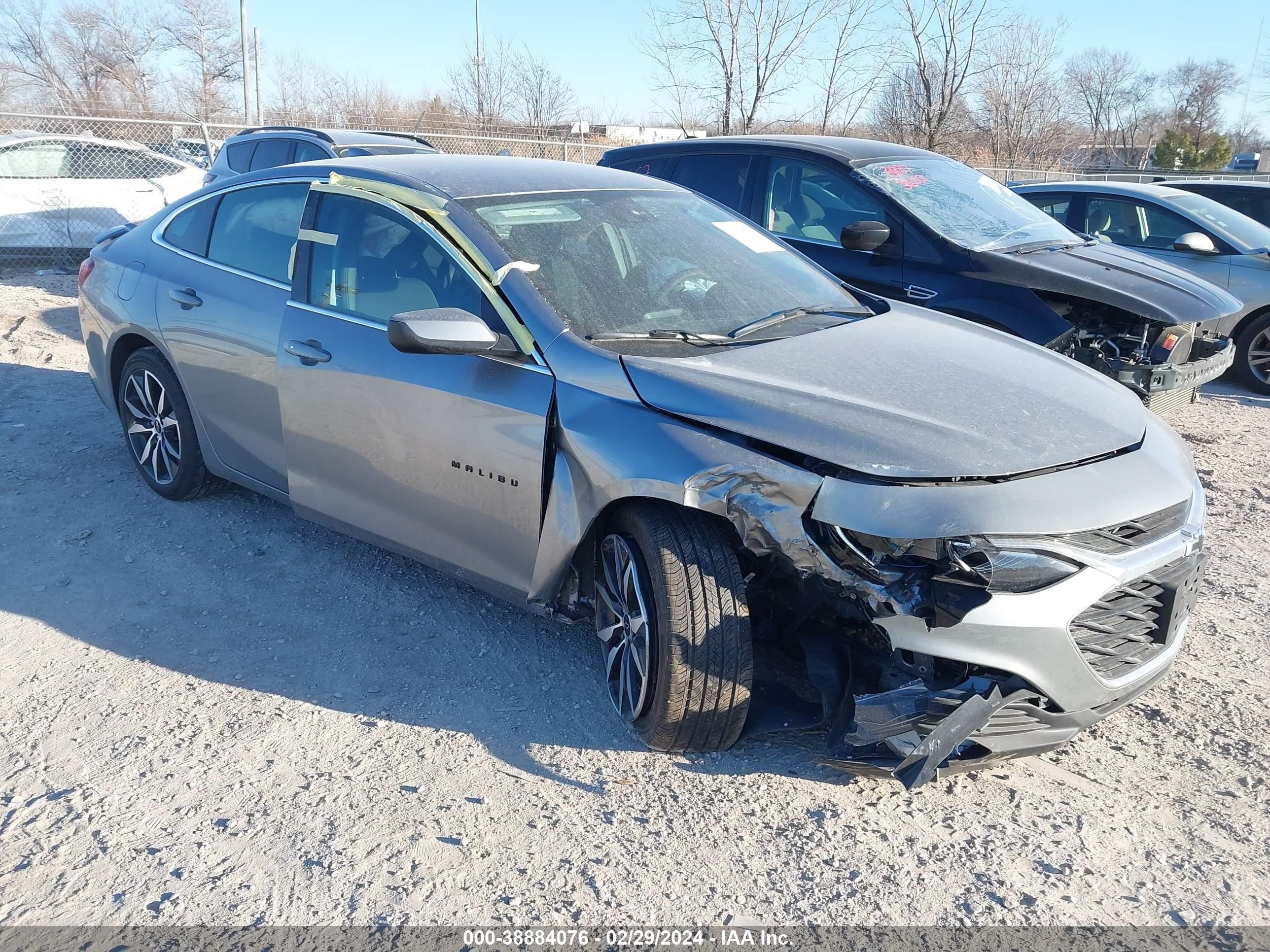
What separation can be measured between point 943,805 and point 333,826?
Answer: 5.80 feet

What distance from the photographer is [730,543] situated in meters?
3.13

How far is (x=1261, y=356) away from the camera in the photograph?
835 centimetres

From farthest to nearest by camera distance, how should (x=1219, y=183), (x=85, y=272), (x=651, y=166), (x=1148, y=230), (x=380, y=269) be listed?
(x=1219, y=183) < (x=1148, y=230) < (x=651, y=166) < (x=85, y=272) < (x=380, y=269)

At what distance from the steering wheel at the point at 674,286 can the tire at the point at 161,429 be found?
250cm

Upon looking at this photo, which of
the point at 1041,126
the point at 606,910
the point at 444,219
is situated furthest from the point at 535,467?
the point at 1041,126

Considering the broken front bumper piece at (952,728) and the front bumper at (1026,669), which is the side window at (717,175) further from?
the broken front bumper piece at (952,728)

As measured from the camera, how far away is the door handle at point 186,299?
4.61 meters

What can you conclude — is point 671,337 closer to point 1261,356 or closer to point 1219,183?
point 1261,356

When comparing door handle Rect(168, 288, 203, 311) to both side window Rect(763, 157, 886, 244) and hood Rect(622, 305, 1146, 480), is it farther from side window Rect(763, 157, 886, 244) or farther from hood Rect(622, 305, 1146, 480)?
side window Rect(763, 157, 886, 244)

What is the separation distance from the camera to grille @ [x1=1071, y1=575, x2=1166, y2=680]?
2746 millimetres

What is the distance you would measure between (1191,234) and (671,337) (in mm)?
6845

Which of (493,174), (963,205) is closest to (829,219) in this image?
(963,205)

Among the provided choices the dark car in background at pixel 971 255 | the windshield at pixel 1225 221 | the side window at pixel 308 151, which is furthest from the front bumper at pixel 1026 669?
the side window at pixel 308 151

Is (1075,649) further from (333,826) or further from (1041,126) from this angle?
(1041,126)
